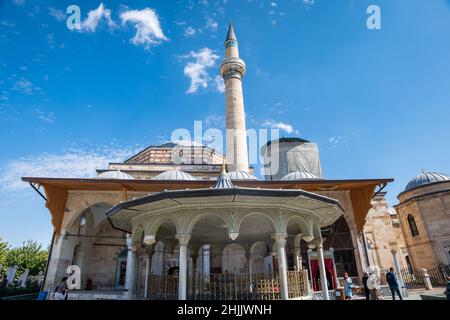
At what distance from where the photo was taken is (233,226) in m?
6.20

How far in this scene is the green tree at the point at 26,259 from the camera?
2950 cm

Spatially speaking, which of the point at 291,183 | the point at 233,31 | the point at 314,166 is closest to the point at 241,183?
the point at 291,183

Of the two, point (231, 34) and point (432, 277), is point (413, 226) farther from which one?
point (231, 34)

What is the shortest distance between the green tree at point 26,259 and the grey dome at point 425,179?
3743cm

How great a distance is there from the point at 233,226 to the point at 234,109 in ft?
41.2

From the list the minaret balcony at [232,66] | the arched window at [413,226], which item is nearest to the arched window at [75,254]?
the minaret balcony at [232,66]

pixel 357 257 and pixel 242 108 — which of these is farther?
pixel 242 108

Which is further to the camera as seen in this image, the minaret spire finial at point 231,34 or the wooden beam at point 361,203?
the minaret spire finial at point 231,34

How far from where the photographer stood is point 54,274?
11906 millimetres

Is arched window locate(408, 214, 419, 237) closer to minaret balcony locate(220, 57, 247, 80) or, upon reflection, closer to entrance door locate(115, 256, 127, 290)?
minaret balcony locate(220, 57, 247, 80)

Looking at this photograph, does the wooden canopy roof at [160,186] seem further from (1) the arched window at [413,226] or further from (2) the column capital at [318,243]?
(1) the arched window at [413,226]

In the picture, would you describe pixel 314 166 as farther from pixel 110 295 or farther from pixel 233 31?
pixel 110 295

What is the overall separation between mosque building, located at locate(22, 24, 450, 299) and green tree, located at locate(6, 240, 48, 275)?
1744 centimetres
